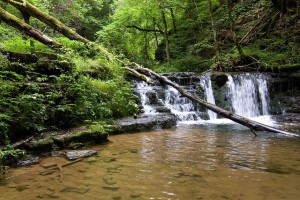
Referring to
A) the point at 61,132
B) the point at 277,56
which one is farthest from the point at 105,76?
the point at 277,56

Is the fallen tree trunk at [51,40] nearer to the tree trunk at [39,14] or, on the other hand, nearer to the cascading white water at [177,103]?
the tree trunk at [39,14]

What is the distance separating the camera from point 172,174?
12.8 feet

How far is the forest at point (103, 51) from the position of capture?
6094 millimetres

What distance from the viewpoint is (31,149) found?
4980 millimetres

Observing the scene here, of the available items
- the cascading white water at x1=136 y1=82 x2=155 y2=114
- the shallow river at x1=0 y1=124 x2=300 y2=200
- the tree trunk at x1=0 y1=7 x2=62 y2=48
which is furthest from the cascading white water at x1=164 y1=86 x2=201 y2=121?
the shallow river at x1=0 y1=124 x2=300 y2=200

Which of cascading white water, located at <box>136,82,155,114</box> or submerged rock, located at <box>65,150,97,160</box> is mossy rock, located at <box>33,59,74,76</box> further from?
submerged rock, located at <box>65,150,97,160</box>

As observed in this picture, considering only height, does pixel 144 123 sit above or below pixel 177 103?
below

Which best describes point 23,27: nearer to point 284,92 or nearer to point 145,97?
point 145,97

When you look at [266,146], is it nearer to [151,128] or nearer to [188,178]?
[188,178]

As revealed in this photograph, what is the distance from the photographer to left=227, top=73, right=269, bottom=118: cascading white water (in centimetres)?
1256

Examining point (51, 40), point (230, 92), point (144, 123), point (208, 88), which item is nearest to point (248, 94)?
point (230, 92)

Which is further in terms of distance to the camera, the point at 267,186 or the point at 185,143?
the point at 185,143

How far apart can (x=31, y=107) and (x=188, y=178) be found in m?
3.64

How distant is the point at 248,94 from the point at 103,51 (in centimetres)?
700
